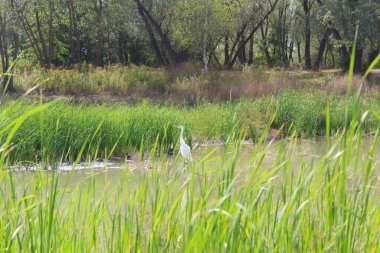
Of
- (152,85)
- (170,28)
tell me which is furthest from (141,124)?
(170,28)

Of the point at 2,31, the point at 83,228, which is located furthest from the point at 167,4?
the point at 83,228

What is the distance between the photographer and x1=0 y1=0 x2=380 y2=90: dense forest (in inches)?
936

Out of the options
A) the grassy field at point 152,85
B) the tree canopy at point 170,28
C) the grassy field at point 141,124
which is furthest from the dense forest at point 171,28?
the grassy field at point 141,124

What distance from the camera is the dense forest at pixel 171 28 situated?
2378cm

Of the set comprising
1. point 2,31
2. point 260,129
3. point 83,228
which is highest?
point 2,31

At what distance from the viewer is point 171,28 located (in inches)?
1234

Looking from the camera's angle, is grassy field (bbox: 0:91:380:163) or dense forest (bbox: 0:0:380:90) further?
dense forest (bbox: 0:0:380:90)

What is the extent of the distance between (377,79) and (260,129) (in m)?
13.1

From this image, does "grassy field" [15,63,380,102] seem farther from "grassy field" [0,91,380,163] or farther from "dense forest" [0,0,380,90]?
"grassy field" [0,91,380,163]

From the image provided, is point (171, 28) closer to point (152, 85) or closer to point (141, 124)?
point (152, 85)

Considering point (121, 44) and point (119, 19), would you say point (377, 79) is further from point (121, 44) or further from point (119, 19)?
point (121, 44)

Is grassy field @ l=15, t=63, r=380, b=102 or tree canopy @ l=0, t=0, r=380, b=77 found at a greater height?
tree canopy @ l=0, t=0, r=380, b=77

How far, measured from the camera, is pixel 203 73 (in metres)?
23.5

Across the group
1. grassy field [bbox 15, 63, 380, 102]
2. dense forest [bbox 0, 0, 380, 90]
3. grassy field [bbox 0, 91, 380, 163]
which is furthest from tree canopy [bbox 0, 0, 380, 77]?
grassy field [bbox 0, 91, 380, 163]
